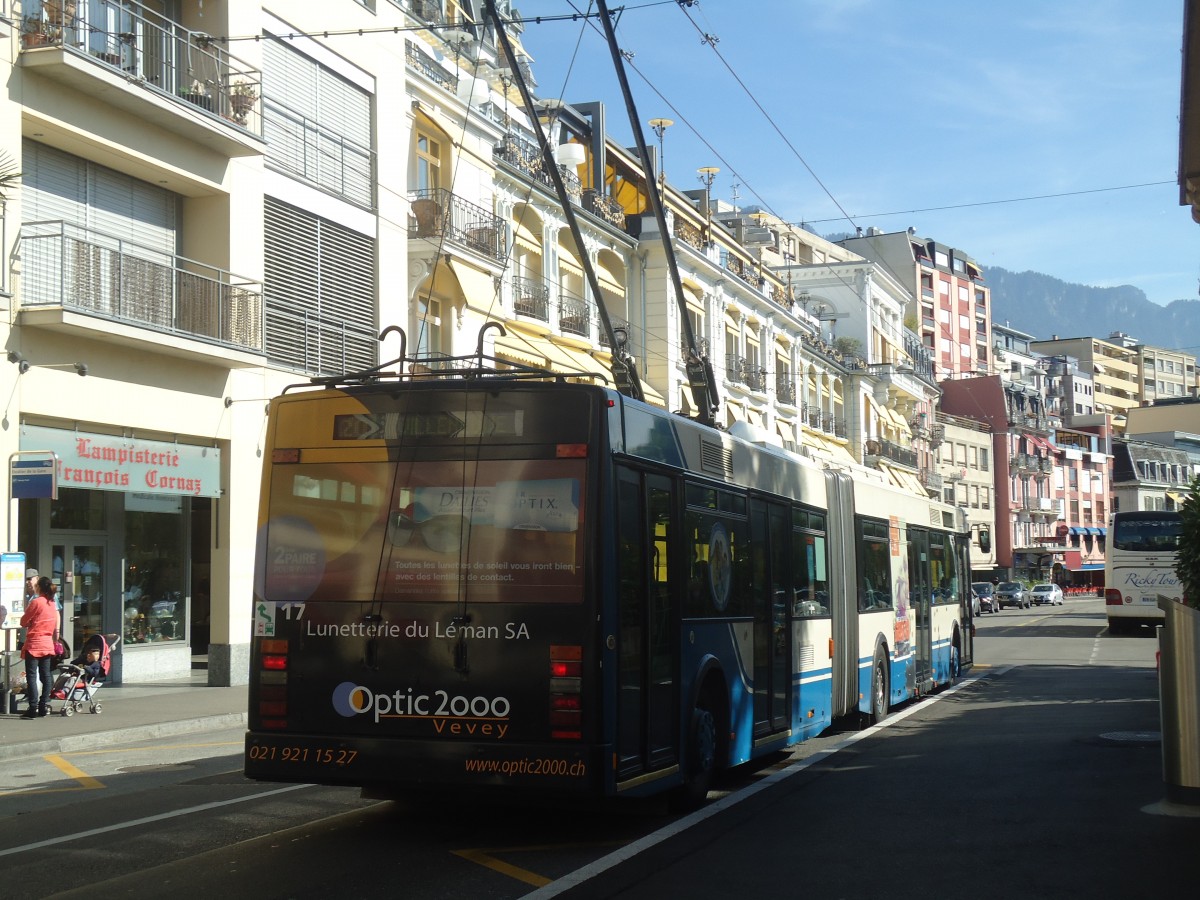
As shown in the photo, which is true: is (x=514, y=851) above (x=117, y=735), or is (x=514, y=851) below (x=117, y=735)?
above

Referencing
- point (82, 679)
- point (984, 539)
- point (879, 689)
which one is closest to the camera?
point (879, 689)

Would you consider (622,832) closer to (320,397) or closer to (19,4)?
(320,397)

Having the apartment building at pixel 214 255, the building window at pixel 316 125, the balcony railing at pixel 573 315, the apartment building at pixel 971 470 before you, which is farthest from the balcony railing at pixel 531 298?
the apartment building at pixel 971 470

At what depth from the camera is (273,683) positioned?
29.5 feet

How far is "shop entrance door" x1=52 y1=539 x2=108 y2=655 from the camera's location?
21969mm

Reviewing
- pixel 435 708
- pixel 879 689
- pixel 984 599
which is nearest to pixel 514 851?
pixel 435 708

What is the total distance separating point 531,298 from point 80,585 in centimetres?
1468

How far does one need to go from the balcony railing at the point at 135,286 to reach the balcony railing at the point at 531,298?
1023 centimetres

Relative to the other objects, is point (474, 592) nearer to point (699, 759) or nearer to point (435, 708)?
point (435, 708)

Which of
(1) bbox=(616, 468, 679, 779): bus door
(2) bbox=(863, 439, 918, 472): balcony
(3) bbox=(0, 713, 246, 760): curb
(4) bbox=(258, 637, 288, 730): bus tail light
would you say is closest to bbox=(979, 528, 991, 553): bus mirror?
(3) bbox=(0, 713, 246, 760): curb

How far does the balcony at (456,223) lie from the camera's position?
29188mm

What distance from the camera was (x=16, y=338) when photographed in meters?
19.4

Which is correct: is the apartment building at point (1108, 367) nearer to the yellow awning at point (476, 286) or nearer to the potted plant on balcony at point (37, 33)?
the yellow awning at point (476, 286)

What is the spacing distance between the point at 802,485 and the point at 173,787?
6.40 m
